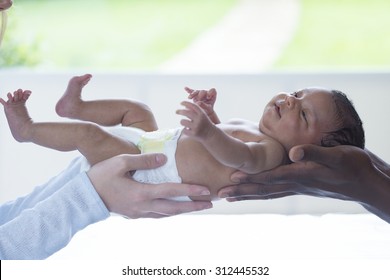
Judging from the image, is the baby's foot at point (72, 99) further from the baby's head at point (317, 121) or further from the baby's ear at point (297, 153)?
the baby's ear at point (297, 153)

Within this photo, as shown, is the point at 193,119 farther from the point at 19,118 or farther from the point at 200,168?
the point at 19,118

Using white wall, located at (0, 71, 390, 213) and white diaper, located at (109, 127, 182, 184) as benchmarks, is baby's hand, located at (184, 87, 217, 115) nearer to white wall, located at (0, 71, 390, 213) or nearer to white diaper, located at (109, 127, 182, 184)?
white diaper, located at (109, 127, 182, 184)

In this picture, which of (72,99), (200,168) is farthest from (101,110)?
(200,168)

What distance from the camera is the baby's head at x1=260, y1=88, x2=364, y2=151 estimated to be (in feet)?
4.73

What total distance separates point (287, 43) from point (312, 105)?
6305mm

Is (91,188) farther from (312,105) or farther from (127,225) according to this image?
(127,225)

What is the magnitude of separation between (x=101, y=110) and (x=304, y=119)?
1.57 ft

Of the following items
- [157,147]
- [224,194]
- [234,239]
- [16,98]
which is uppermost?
[16,98]

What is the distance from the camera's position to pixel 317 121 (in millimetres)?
1443

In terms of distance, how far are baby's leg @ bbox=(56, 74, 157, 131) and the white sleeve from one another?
217 mm

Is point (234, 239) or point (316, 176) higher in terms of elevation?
point (316, 176)

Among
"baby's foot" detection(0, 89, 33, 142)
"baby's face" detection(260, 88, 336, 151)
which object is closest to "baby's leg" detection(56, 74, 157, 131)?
"baby's foot" detection(0, 89, 33, 142)

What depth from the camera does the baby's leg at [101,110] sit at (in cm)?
158

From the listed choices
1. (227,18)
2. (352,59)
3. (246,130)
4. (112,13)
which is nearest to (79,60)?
(112,13)
